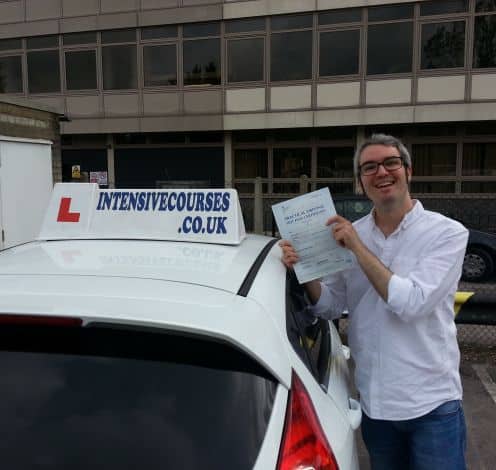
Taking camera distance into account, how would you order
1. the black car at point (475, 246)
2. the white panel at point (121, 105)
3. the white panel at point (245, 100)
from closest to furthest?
1. the black car at point (475, 246)
2. the white panel at point (245, 100)
3. the white panel at point (121, 105)

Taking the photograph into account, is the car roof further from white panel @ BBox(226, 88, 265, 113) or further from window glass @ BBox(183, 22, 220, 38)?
window glass @ BBox(183, 22, 220, 38)

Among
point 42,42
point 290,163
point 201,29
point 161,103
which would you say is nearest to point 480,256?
point 290,163

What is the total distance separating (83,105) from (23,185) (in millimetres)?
12231

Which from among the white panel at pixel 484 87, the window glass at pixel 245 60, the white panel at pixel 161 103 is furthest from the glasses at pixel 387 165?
the white panel at pixel 161 103

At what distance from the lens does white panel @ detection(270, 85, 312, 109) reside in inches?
701

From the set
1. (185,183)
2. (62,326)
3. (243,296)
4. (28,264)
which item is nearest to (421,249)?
(243,296)

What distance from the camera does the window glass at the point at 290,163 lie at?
1902 cm

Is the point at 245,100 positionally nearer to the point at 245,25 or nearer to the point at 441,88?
the point at 245,25

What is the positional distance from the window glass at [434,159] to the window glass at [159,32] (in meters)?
10.0

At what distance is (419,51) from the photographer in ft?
56.0

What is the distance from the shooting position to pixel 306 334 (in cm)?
195

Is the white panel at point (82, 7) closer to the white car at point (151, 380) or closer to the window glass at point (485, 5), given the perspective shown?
the window glass at point (485, 5)

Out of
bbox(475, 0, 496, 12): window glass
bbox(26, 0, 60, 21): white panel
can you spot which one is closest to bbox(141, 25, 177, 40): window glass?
bbox(26, 0, 60, 21): white panel

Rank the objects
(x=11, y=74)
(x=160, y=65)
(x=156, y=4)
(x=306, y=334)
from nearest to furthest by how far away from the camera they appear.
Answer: (x=306, y=334)
(x=156, y=4)
(x=160, y=65)
(x=11, y=74)
